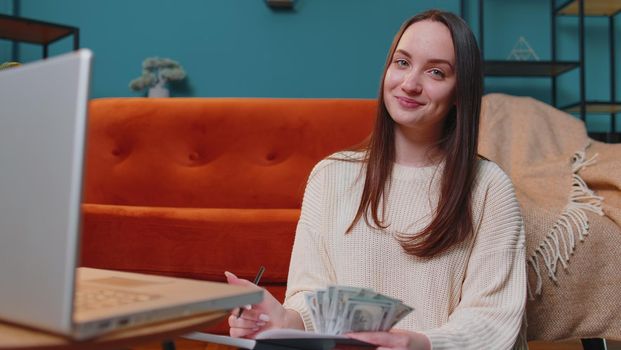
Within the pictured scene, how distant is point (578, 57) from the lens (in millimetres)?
3688

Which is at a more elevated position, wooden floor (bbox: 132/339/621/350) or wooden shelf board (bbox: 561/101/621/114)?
wooden shelf board (bbox: 561/101/621/114)

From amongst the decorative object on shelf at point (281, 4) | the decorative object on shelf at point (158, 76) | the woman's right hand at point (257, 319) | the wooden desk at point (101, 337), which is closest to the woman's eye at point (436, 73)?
the woman's right hand at point (257, 319)

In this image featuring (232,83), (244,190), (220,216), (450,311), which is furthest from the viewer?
(232,83)

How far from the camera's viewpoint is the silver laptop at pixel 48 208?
41cm

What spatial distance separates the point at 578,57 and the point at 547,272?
8.45ft

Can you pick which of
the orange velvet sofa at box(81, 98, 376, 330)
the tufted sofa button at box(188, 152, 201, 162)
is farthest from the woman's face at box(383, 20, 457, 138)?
the tufted sofa button at box(188, 152, 201, 162)

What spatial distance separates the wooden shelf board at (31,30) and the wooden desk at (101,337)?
2953 mm

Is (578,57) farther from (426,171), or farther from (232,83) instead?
(426,171)

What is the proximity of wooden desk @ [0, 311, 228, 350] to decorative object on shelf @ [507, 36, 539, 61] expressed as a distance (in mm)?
3475

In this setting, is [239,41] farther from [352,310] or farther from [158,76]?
[352,310]

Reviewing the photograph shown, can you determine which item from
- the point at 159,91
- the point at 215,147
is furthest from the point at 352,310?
the point at 159,91

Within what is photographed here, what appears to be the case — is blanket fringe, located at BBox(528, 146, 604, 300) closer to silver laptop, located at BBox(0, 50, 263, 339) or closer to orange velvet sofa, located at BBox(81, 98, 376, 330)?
orange velvet sofa, located at BBox(81, 98, 376, 330)

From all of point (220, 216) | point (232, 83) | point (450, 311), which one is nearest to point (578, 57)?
point (232, 83)

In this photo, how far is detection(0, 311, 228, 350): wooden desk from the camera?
42cm
